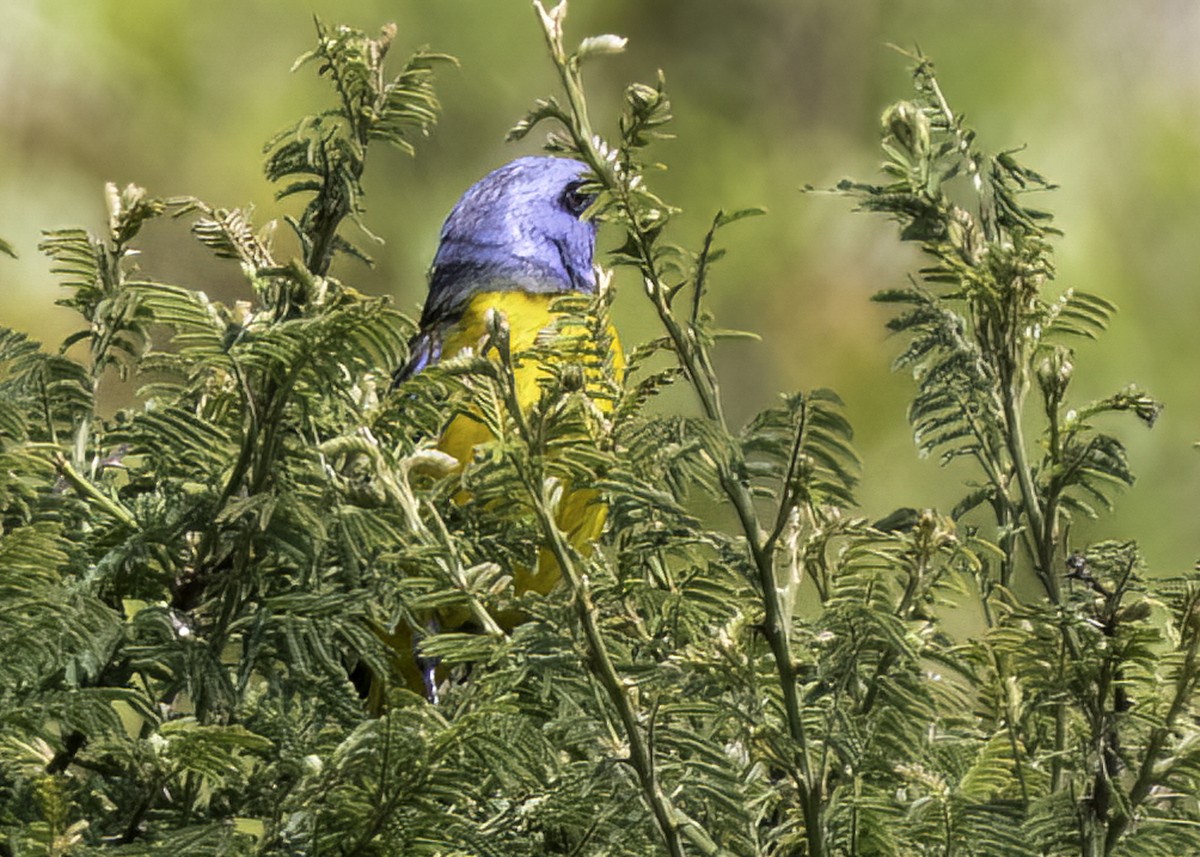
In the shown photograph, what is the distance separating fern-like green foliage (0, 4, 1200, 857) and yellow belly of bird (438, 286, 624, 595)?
24.1 inches

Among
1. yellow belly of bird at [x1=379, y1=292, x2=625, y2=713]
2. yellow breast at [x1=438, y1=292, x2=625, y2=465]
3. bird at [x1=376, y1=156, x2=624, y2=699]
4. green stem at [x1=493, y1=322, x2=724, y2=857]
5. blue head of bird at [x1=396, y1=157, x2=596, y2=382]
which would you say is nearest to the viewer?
green stem at [x1=493, y1=322, x2=724, y2=857]

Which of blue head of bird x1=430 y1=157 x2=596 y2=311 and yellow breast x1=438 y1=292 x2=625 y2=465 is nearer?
yellow breast x1=438 y1=292 x2=625 y2=465

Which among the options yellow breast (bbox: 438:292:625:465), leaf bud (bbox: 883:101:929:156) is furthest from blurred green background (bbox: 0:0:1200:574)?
leaf bud (bbox: 883:101:929:156)

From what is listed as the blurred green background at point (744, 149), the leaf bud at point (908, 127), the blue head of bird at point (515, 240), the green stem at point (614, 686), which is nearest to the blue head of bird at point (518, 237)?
the blue head of bird at point (515, 240)

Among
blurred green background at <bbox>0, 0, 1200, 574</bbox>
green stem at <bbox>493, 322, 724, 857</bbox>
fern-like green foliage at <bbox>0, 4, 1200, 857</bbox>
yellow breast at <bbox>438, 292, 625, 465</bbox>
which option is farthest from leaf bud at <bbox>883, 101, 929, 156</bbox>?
blurred green background at <bbox>0, 0, 1200, 574</bbox>

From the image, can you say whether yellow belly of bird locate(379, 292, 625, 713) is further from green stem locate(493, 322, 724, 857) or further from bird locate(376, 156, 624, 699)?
green stem locate(493, 322, 724, 857)

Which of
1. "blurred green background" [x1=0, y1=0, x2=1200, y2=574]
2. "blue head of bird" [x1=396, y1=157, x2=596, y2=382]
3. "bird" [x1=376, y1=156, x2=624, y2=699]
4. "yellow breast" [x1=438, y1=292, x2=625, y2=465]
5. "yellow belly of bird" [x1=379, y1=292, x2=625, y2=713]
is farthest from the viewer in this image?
"blurred green background" [x1=0, y1=0, x2=1200, y2=574]

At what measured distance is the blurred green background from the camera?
2840 mm

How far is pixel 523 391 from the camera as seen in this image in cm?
159

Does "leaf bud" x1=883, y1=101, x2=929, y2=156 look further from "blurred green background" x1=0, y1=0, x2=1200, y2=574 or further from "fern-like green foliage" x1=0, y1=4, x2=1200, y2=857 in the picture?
"blurred green background" x1=0, y1=0, x2=1200, y2=574

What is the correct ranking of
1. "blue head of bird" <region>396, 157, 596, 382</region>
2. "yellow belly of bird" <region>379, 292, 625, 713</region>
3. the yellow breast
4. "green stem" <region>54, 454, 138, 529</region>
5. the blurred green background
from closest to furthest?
1. "green stem" <region>54, 454, 138, 529</region>
2. "yellow belly of bird" <region>379, 292, 625, 713</region>
3. the yellow breast
4. "blue head of bird" <region>396, 157, 596, 382</region>
5. the blurred green background

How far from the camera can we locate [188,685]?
72 centimetres

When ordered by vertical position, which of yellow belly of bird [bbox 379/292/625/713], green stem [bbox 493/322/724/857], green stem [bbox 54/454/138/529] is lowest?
green stem [bbox 493/322/724/857]

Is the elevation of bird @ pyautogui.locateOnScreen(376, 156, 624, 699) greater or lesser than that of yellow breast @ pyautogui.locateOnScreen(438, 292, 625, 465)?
greater
